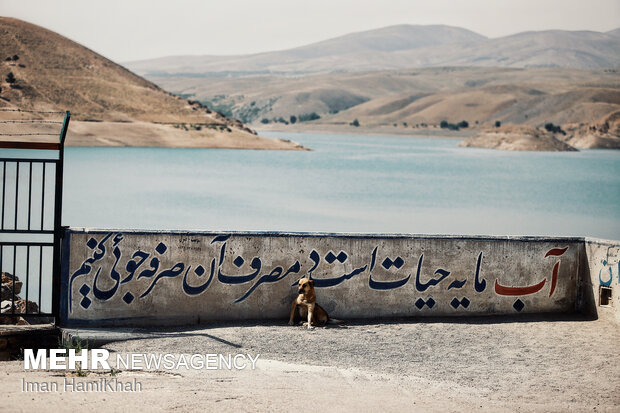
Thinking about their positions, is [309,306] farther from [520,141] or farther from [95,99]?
[520,141]

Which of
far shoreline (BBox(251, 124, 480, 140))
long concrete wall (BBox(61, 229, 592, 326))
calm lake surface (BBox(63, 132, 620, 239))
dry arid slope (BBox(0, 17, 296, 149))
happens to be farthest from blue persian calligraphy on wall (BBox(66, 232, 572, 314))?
far shoreline (BBox(251, 124, 480, 140))

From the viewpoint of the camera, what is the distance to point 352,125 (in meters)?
189

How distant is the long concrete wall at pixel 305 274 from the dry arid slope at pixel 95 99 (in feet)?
243

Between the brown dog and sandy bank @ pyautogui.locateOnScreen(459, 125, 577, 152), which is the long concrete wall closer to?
the brown dog

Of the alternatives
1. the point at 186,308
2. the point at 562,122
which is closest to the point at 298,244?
the point at 186,308

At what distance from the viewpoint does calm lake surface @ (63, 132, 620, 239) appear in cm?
4488

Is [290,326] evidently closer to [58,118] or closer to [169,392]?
[169,392]

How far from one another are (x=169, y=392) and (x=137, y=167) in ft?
216

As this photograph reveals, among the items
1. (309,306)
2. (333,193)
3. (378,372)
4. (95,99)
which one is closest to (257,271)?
(309,306)

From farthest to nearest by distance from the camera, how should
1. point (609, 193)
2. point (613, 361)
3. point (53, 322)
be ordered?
point (609, 193)
point (53, 322)
point (613, 361)

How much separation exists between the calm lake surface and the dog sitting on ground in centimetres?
2885

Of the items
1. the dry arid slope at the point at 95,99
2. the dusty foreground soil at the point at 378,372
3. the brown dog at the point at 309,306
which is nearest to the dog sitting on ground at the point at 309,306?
the brown dog at the point at 309,306

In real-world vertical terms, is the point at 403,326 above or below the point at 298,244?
below

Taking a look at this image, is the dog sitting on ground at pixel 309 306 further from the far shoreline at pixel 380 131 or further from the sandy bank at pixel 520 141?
the far shoreline at pixel 380 131
